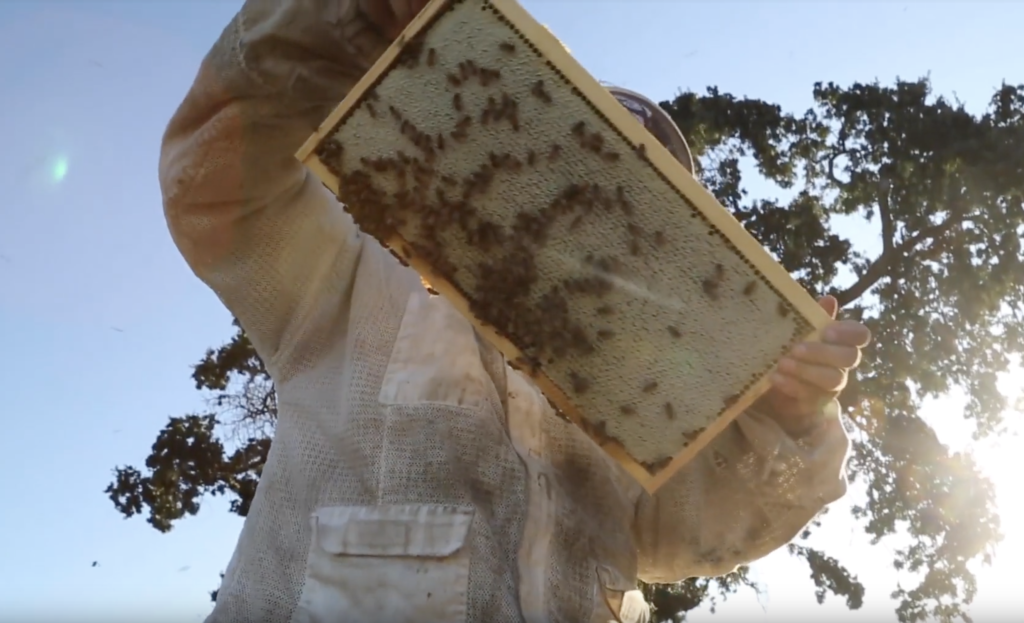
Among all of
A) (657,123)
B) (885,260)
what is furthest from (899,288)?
(657,123)

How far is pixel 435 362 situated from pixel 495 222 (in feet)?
1.37

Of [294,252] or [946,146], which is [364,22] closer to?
[294,252]

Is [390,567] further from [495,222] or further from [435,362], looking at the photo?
[495,222]

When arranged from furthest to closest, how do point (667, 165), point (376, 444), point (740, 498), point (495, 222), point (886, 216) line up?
point (886, 216), point (740, 498), point (376, 444), point (495, 222), point (667, 165)

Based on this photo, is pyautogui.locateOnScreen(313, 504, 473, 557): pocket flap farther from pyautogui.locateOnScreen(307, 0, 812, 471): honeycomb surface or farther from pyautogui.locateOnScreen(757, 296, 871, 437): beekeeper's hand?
pyautogui.locateOnScreen(757, 296, 871, 437): beekeeper's hand

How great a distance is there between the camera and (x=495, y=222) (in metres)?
1.98

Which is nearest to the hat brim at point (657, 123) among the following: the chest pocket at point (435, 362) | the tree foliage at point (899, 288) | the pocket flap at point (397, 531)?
the chest pocket at point (435, 362)

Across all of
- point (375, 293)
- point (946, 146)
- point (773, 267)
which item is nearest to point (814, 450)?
point (773, 267)

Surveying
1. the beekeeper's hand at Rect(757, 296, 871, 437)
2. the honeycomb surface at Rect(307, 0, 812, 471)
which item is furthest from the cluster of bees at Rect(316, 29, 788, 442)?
the beekeeper's hand at Rect(757, 296, 871, 437)

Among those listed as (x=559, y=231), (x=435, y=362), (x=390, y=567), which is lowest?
(x=390, y=567)

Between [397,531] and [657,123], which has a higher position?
[657,123]

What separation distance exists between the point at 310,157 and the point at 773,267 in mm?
1074

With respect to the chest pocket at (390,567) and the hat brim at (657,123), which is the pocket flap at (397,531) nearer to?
the chest pocket at (390,567)

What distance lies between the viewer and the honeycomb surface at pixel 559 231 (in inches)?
75.0
